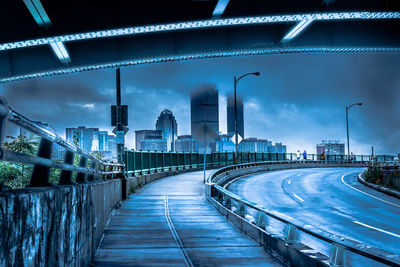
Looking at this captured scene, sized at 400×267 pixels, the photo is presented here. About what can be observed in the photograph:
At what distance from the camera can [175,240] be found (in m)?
10.0

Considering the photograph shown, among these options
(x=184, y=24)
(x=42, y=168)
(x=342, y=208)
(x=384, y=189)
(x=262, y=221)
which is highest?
(x=184, y=24)

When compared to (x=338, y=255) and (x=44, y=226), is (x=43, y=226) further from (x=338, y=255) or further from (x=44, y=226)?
(x=338, y=255)

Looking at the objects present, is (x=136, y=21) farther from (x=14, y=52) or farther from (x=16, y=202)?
(x=16, y=202)

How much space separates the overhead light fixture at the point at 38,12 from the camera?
11711mm

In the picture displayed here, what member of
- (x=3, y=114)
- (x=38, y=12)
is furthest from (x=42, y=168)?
(x=38, y=12)

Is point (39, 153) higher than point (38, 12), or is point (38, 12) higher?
point (38, 12)

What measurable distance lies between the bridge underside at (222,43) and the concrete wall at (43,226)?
39.4 feet

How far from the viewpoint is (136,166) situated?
24641 millimetres

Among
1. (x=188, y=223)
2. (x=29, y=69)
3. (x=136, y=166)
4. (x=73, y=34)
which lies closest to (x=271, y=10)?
(x=73, y=34)

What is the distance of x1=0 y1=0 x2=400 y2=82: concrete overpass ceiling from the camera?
42.3 ft

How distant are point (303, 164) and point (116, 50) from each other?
47.4m

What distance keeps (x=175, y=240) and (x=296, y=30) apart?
373 inches

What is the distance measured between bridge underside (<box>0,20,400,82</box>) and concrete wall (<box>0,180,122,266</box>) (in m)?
12.0

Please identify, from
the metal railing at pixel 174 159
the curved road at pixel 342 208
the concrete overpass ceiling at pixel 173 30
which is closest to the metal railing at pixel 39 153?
the concrete overpass ceiling at pixel 173 30
